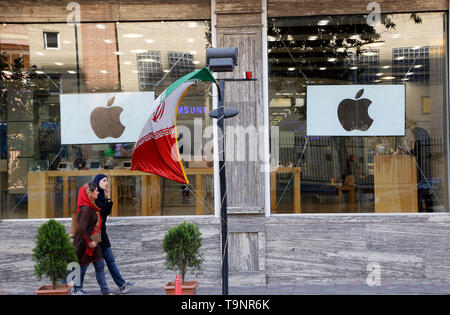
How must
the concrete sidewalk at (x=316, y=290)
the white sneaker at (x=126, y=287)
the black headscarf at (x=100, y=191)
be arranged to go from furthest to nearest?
the white sneaker at (x=126, y=287), the concrete sidewalk at (x=316, y=290), the black headscarf at (x=100, y=191)

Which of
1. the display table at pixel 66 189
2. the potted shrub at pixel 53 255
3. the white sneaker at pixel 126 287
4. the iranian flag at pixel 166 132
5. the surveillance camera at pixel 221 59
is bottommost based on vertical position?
the white sneaker at pixel 126 287

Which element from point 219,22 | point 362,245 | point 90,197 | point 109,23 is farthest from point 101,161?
point 362,245

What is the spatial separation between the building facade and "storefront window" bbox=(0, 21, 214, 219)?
0.07 ft

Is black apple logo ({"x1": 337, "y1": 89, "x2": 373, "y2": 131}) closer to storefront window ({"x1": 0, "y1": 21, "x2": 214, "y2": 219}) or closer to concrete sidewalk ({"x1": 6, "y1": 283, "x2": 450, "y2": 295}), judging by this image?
storefront window ({"x1": 0, "y1": 21, "x2": 214, "y2": 219})

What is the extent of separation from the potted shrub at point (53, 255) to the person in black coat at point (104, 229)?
57cm

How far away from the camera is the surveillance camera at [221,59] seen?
617 cm

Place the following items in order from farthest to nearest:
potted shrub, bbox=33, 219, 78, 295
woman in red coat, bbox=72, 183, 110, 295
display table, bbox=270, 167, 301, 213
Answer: display table, bbox=270, 167, 301, 213 < woman in red coat, bbox=72, 183, 110, 295 < potted shrub, bbox=33, 219, 78, 295

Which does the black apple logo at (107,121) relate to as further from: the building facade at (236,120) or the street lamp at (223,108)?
the street lamp at (223,108)

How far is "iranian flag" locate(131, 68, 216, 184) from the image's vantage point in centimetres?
614

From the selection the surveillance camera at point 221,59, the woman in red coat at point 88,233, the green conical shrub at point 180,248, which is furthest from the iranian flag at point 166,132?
the woman in red coat at point 88,233

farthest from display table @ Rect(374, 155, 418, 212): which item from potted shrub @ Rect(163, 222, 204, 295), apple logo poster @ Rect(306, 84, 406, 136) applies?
potted shrub @ Rect(163, 222, 204, 295)

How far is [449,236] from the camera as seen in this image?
28.3ft

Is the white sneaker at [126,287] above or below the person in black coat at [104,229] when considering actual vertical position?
below

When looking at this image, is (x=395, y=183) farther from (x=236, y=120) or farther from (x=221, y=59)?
(x=221, y=59)
